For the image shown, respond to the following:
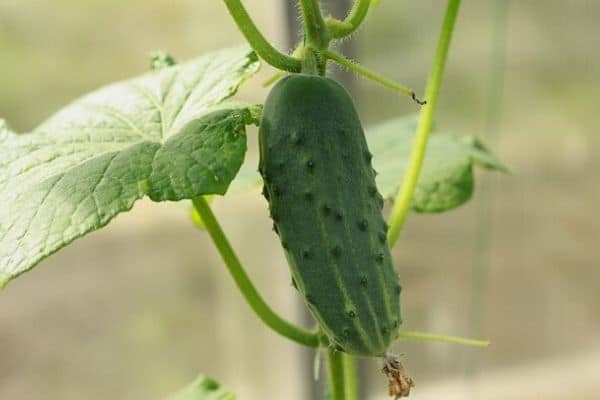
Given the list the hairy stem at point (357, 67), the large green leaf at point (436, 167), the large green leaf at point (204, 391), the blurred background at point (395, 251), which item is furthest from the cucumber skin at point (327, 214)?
the blurred background at point (395, 251)

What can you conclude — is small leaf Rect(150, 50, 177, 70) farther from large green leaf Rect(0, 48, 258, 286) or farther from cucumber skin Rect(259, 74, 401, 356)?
cucumber skin Rect(259, 74, 401, 356)

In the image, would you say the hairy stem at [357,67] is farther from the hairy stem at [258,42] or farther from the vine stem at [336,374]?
the vine stem at [336,374]

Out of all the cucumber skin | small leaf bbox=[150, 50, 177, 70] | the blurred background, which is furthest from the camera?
the blurred background

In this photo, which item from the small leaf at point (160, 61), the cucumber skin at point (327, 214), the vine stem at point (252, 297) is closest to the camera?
the cucumber skin at point (327, 214)

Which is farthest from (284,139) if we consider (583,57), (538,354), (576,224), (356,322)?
(538,354)

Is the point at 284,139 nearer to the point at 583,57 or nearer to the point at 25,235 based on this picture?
the point at 25,235

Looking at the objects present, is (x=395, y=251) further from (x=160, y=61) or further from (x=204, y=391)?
(x=160, y=61)

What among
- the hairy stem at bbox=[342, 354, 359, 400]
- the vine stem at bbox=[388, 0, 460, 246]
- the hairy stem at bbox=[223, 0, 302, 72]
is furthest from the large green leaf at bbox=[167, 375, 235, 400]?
the hairy stem at bbox=[223, 0, 302, 72]
